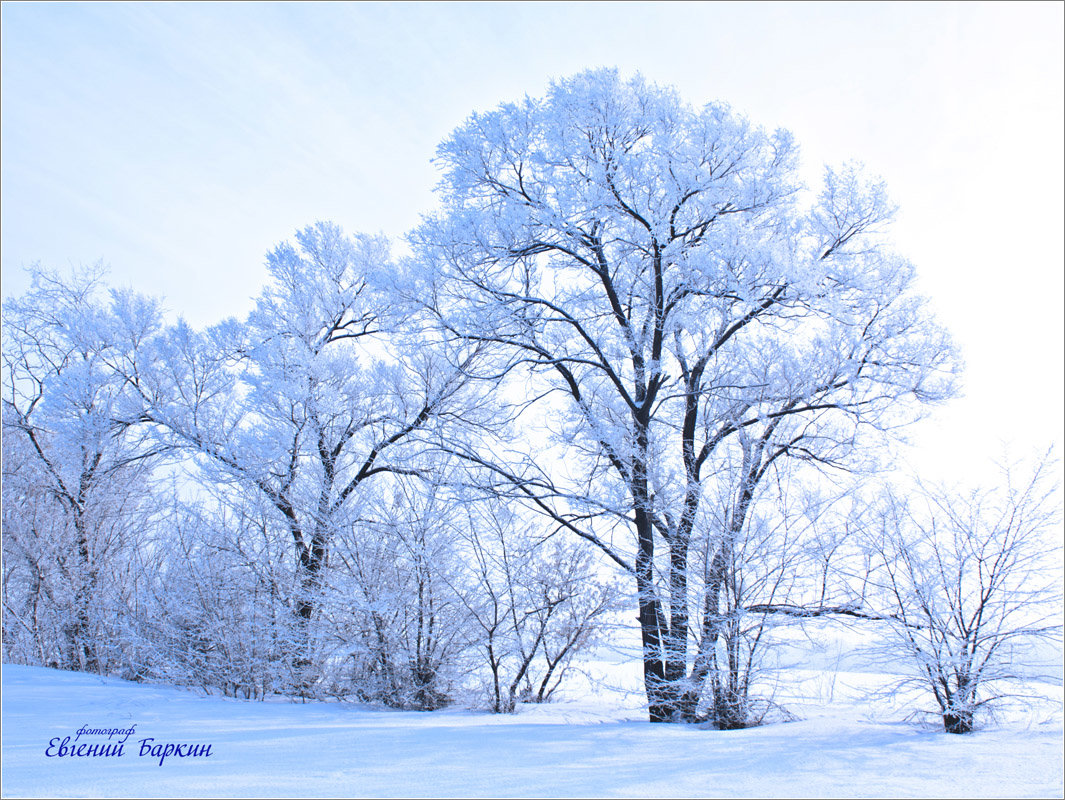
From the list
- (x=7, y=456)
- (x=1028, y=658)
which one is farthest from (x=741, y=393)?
(x=7, y=456)

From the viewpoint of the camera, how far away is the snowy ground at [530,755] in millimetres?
4387

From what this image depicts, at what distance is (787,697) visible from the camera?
706cm

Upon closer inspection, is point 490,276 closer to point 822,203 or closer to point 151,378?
point 822,203

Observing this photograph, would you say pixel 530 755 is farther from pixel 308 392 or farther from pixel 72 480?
pixel 72 480

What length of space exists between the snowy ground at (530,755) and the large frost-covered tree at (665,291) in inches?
72.2

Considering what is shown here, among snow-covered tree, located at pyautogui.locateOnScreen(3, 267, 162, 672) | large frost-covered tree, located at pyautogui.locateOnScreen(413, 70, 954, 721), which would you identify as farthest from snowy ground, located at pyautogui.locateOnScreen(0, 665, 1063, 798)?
snow-covered tree, located at pyautogui.locateOnScreen(3, 267, 162, 672)

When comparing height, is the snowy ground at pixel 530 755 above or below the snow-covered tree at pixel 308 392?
below

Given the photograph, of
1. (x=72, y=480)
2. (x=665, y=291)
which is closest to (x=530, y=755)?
(x=665, y=291)

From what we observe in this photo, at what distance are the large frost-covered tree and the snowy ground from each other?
6.02 feet

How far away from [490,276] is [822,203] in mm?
4546

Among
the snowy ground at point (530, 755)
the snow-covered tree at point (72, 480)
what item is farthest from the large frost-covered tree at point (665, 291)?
the snow-covered tree at point (72, 480)

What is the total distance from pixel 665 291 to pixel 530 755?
19.7ft

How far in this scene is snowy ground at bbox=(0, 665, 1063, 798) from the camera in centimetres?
439

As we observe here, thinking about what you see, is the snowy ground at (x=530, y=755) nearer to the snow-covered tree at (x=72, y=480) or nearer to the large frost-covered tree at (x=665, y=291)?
the large frost-covered tree at (x=665, y=291)
